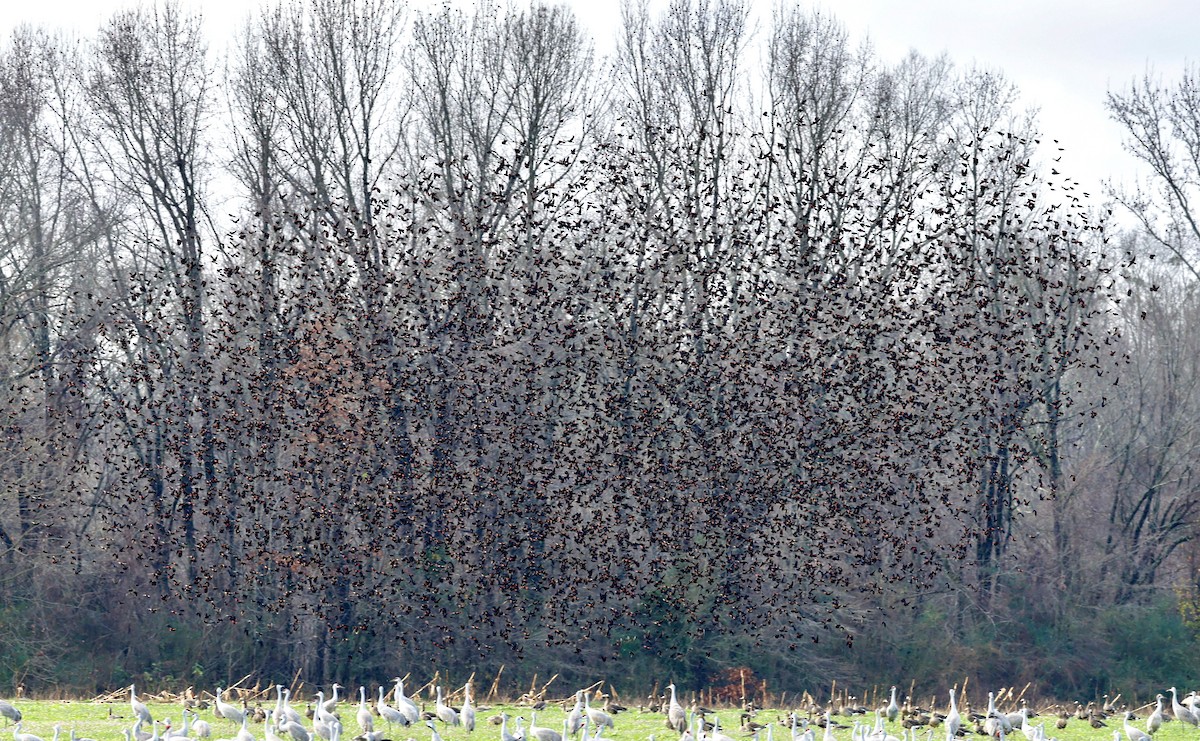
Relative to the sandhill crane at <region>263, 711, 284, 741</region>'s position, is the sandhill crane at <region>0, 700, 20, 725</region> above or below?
below

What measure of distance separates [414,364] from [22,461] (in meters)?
7.75

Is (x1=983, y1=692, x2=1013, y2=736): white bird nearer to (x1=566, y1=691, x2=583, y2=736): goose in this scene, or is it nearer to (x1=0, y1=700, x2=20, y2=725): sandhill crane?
(x1=566, y1=691, x2=583, y2=736): goose

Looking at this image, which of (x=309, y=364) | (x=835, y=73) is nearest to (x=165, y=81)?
(x=309, y=364)

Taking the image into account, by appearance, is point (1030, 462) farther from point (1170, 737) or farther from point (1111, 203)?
point (1170, 737)

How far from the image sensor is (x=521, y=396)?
92.8 ft

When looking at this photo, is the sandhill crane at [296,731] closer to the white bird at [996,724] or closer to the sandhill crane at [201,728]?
the sandhill crane at [201,728]

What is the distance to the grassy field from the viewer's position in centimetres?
1642

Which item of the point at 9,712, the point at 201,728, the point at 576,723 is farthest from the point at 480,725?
the point at 9,712

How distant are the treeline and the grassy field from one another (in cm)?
730

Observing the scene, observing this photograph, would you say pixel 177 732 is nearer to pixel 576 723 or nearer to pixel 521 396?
pixel 576 723

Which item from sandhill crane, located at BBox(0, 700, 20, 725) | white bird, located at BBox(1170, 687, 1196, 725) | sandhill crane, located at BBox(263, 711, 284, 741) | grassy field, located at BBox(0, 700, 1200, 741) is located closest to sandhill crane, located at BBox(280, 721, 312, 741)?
sandhill crane, located at BBox(263, 711, 284, 741)

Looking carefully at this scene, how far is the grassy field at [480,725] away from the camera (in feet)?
53.9

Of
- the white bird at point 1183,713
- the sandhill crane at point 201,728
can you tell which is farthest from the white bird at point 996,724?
the sandhill crane at point 201,728

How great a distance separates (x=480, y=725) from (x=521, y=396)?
11.5m
